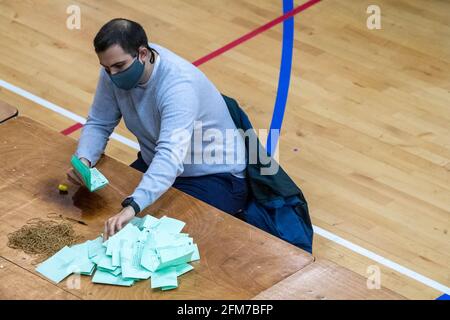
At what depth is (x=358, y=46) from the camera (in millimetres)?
6602

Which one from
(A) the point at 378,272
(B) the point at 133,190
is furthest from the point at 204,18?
(B) the point at 133,190

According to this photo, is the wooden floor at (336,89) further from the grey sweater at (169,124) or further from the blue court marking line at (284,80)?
the grey sweater at (169,124)

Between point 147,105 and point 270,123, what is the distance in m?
1.85

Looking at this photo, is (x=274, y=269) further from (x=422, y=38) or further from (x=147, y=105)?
(x=422, y=38)

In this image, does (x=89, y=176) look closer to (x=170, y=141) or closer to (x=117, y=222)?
(x=117, y=222)

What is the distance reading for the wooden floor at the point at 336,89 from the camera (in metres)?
4.97

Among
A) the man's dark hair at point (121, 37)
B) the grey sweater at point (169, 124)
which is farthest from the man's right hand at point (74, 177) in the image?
the man's dark hair at point (121, 37)

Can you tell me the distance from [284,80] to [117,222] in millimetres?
2899

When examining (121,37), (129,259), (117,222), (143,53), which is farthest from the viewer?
(143,53)

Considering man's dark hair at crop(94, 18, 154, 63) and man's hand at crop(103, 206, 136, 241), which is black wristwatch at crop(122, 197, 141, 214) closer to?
man's hand at crop(103, 206, 136, 241)

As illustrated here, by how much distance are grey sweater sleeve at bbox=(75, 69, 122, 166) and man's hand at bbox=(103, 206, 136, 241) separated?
46cm

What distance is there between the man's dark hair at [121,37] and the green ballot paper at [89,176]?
0.46 m

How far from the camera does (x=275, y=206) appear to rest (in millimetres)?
4109

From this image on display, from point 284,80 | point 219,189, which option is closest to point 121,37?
point 219,189
